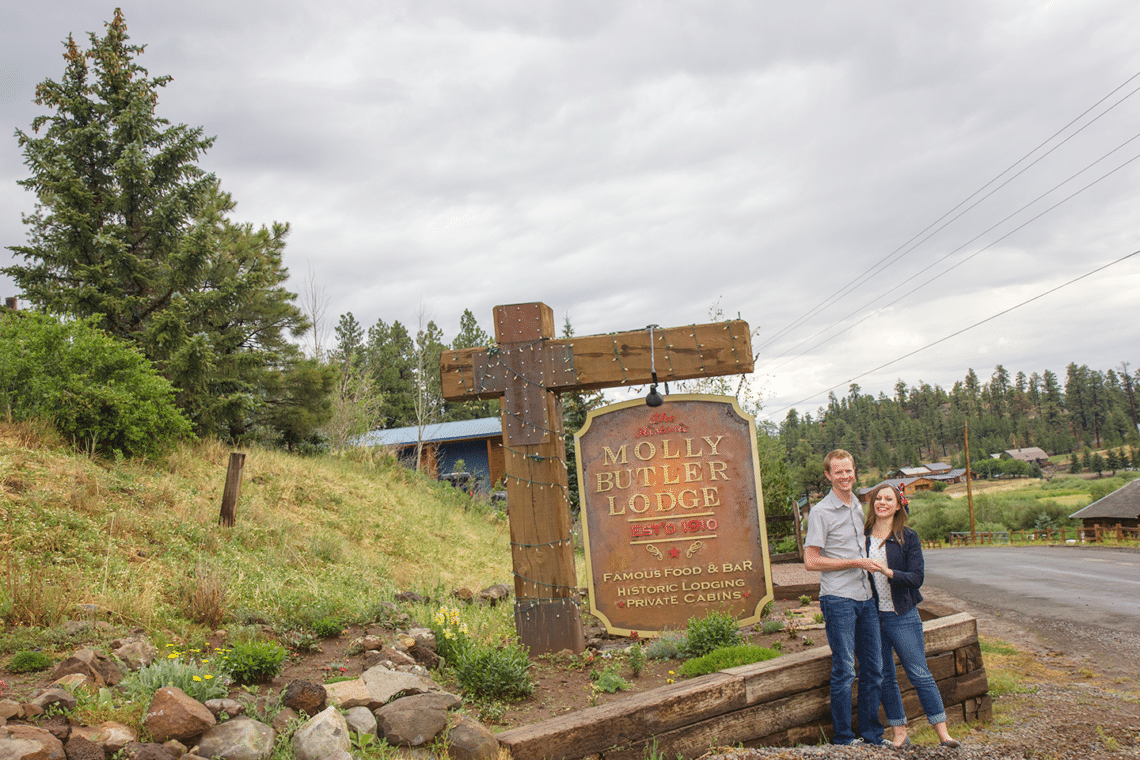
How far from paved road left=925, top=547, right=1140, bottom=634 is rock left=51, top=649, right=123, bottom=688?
10415mm

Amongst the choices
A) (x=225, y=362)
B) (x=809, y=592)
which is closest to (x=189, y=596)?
(x=809, y=592)

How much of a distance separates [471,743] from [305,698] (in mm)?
946

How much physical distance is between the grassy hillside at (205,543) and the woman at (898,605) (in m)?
3.95

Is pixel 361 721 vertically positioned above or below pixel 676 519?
below

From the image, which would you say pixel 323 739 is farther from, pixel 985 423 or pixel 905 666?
pixel 985 423

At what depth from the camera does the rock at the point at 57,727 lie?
9.98 feet

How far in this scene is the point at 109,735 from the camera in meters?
3.09

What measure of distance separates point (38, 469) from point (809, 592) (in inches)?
361

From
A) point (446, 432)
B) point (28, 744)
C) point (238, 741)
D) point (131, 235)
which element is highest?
point (131, 235)

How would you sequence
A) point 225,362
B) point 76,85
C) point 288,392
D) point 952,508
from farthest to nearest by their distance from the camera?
point 952,508, point 288,392, point 225,362, point 76,85

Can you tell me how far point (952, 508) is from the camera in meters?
51.5

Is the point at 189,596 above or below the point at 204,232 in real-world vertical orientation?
below

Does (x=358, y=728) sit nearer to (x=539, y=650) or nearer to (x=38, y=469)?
(x=539, y=650)

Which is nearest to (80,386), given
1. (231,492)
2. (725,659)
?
(231,492)
